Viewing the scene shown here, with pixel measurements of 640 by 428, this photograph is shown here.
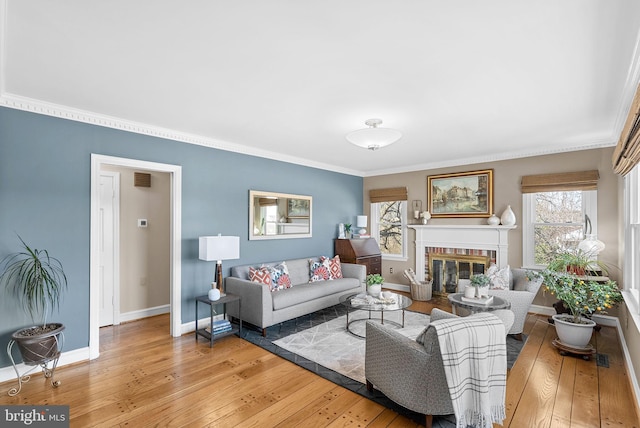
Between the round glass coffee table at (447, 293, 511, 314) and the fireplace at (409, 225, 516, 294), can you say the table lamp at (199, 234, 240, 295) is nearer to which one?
the round glass coffee table at (447, 293, 511, 314)

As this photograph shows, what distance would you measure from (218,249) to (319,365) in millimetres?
1779

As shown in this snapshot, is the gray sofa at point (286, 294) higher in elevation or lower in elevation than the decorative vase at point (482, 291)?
lower

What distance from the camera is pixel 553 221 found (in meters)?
4.65

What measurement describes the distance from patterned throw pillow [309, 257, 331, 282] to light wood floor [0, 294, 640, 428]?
5.82 ft

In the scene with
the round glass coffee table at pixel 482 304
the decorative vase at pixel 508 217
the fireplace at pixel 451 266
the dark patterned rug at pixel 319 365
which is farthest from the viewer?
the fireplace at pixel 451 266

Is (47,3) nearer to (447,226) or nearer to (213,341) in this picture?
(213,341)

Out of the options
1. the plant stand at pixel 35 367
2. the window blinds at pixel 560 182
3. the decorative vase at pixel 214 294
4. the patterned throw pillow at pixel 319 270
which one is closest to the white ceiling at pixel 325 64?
the window blinds at pixel 560 182

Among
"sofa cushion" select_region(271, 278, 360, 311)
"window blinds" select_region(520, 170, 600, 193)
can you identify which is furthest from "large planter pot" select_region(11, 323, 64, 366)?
"window blinds" select_region(520, 170, 600, 193)

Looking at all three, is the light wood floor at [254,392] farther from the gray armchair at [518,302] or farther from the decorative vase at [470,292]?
the decorative vase at [470,292]

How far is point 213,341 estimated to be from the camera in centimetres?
357

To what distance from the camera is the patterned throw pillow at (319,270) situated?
16.5ft

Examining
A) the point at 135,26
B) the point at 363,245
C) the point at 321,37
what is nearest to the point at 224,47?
the point at 135,26

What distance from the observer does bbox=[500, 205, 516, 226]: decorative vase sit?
4871 mm

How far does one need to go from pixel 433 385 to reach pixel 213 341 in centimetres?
252
